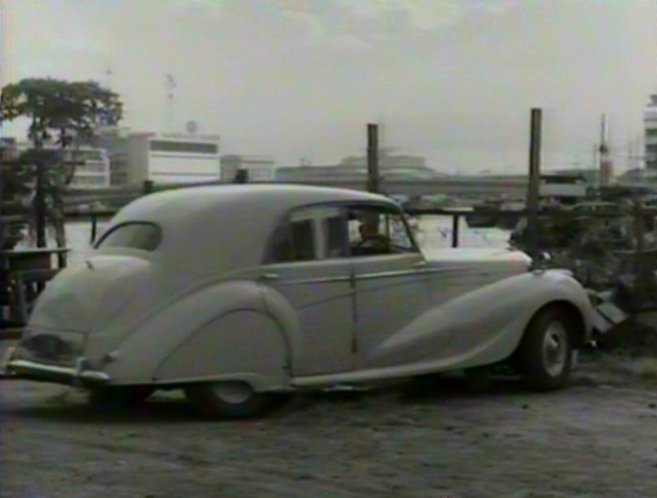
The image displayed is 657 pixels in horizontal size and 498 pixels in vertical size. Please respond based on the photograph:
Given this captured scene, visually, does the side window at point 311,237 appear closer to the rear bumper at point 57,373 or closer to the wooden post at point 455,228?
the rear bumper at point 57,373

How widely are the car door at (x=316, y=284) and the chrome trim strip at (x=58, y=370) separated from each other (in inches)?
48.7

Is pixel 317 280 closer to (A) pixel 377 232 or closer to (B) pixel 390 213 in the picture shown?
(A) pixel 377 232

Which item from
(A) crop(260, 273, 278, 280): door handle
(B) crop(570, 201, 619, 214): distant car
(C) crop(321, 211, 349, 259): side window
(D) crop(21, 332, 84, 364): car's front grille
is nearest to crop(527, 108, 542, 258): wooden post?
(B) crop(570, 201, 619, 214): distant car

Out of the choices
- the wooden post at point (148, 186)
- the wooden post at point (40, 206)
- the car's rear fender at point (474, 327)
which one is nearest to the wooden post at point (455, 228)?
the car's rear fender at point (474, 327)

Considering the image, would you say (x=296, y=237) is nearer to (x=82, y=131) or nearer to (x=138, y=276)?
(x=138, y=276)

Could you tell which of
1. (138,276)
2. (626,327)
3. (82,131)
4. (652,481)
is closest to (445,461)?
(652,481)

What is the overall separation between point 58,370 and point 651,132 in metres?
6.06

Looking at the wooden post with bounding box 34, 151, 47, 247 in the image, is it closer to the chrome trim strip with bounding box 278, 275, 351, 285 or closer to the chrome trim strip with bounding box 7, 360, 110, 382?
the chrome trim strip with bounding box 7, 360, 110, 382

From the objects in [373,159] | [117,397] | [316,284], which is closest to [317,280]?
[316,284]

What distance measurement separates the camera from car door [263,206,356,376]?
321 inches

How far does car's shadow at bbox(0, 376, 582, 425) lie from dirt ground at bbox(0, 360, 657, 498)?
0.05ft

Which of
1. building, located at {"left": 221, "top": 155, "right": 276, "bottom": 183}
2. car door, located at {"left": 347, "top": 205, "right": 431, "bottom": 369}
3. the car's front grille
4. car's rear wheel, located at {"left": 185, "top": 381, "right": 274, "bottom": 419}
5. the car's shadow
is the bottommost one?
the car's shadow

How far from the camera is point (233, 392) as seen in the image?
7879 millimetres

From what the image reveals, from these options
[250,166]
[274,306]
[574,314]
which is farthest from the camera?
[250,166]
